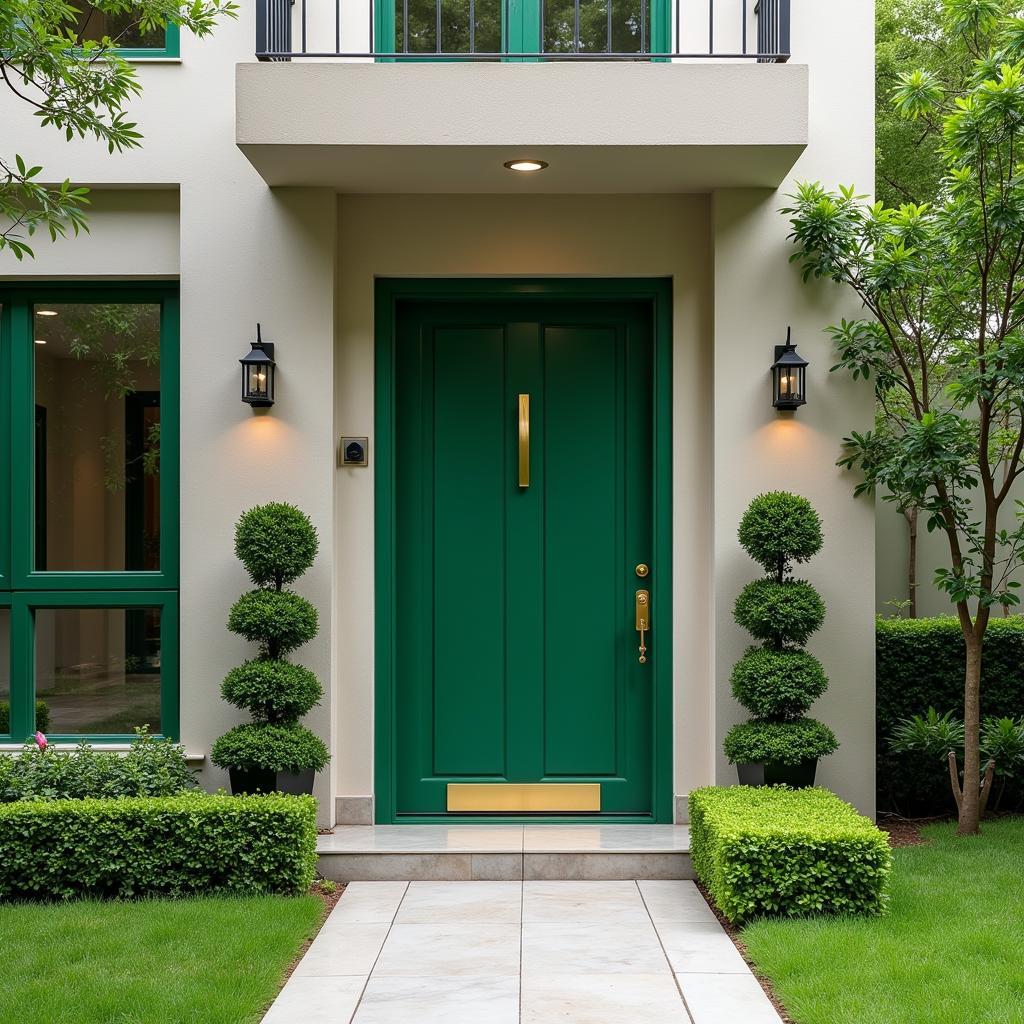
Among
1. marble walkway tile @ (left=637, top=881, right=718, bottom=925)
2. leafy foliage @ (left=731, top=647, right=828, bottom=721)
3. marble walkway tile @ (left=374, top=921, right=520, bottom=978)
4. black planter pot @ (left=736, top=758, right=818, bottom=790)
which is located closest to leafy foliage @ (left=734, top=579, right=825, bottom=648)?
leafy foliage @ (left=731, top=647, right=828, bottom=721)

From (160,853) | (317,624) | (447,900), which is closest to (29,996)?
(160,853)

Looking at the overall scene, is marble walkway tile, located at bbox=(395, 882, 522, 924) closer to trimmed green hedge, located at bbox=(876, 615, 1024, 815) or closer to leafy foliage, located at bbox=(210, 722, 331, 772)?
leafy foliage, located at bbox=(210, 722, 331, 772)

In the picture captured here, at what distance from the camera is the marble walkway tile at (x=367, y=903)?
4.61 meters

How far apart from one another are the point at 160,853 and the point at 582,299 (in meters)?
3.37

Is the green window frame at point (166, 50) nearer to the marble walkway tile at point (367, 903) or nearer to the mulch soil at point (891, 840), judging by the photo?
the marble walkway tile at point (367, 903)

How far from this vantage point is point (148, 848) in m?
4.72

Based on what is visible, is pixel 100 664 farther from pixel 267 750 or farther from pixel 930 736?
pixel 930 736

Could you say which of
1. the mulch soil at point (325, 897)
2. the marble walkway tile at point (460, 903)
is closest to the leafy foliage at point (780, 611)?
the marble walkway tile at point (460, 903)

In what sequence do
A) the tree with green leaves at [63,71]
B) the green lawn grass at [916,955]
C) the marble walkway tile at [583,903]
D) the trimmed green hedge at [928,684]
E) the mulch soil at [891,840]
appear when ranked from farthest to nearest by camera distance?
the trimmed green hedge at [928,684]
the marble walkway tile at [583,903]
the mulch soil at [891,840]
the tree with green leaves at [63,71]
the green lawn grass at [916,955]

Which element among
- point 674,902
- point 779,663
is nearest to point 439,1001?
point 674,902

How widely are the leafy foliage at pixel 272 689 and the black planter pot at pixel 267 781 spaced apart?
0.26m

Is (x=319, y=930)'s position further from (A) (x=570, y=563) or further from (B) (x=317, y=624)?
(A) (x=570, y=563)

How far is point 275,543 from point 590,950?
229 cm

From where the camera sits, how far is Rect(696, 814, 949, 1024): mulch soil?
3.90m
